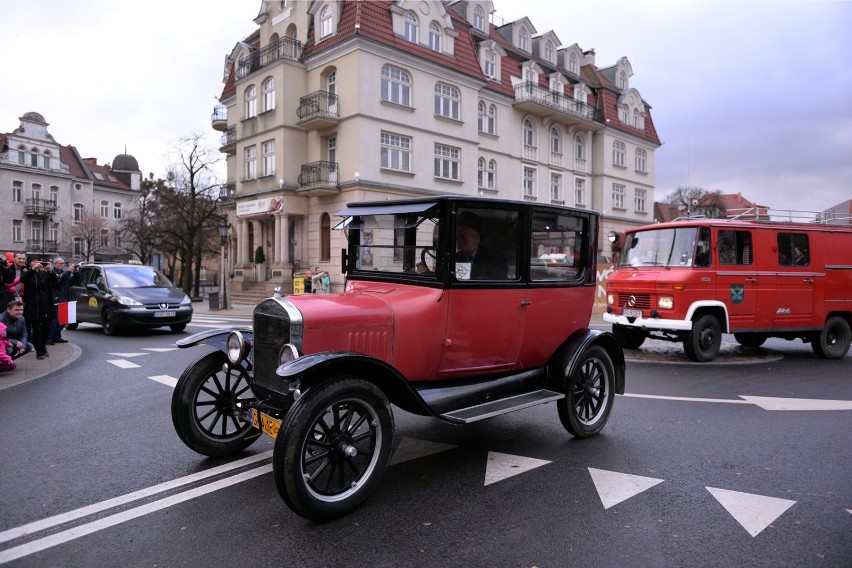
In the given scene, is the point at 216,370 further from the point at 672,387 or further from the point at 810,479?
the point at 672,387

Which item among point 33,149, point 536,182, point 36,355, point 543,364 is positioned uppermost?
point 33,149

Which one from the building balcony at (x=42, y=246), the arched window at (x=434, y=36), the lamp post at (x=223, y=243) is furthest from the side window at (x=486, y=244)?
the building balcony at (x=42, y=246)

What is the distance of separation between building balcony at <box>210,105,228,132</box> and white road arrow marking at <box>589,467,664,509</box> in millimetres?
36147

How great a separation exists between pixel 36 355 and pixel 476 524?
1015cm

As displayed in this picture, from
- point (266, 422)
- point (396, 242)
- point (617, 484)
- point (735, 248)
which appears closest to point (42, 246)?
point (735, 248)

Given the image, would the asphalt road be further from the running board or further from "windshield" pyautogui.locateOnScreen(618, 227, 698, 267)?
"windshield" pyautogui.locateOnScreen(618, 227, 698, 267)

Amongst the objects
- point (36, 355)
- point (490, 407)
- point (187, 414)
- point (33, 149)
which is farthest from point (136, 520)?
point (33, 149)

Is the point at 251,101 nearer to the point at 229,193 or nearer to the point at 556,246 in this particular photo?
the point at 229,193

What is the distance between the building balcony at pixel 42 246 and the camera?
2206 inches

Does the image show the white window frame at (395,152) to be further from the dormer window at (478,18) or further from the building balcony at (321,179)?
the dormer window at (478,18)

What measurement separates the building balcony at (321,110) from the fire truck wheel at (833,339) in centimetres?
2124

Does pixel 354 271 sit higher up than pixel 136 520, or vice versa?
pixel 354 271

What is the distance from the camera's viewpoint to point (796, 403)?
6793mm

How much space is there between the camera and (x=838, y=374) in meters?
8.93
